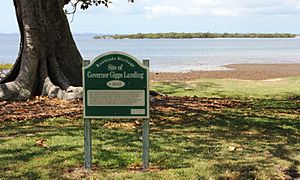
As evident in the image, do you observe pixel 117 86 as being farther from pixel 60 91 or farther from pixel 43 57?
pixel 43 57

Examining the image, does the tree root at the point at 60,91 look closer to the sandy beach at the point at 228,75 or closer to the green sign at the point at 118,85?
the green sign at the point at 118,85

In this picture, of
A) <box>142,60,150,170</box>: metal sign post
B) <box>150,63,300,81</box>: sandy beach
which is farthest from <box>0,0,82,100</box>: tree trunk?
<box>150,63,300,81</box>: sandy beach

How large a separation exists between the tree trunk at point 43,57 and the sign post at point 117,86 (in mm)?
7397

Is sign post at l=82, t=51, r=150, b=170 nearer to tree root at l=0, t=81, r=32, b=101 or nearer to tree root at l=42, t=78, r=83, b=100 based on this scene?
tree root at l=42, t=78, r=83, b=100

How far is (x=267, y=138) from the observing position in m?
8.97

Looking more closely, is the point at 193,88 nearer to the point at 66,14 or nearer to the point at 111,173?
the point at 66,14

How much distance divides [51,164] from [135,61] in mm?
1857

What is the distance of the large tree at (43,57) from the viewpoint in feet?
46.2

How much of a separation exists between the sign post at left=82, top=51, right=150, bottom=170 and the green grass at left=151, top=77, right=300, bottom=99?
11438 mm

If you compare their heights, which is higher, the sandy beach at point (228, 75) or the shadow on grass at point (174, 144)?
the shadow on grass at point (174, 144)

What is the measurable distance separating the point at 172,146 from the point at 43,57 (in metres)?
7.58

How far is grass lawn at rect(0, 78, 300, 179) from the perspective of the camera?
21.5 ft

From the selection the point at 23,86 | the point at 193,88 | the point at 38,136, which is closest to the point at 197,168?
the point at 38,136

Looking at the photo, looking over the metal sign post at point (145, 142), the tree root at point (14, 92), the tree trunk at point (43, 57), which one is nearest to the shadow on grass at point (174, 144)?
the metal sign post at point (145, 142)
